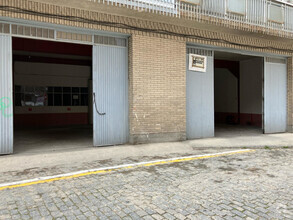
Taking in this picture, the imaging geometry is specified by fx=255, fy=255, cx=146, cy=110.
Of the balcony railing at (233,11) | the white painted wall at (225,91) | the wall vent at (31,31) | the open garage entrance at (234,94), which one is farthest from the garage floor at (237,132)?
the wall vent at (31,31)

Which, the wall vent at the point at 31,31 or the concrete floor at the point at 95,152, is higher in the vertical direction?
the wall vent at the point at 31,31

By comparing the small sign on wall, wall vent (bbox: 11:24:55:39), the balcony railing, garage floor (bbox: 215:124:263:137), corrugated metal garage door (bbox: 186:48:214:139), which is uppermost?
the balcony railing

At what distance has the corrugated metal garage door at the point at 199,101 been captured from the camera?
9.93 m

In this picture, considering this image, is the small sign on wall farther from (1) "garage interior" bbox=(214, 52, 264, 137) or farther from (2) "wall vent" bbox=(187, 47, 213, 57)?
(1) "garage interior" bbox=(214, 52, 264, 137)

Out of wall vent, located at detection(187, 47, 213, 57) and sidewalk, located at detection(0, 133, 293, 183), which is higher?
wall vent, located at detection(187, 47, 213, 57)

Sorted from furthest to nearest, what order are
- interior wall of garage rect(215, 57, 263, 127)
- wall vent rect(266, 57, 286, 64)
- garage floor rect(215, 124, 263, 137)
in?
interior wall of garage rect(215, 57, 263, 127) < wall vent rect(266, 57, 286, 64) < garage floor rect(215, 124, 263, 137)

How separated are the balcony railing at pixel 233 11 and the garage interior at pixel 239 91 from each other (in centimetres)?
378

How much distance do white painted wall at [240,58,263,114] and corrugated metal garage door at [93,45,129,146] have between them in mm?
10061

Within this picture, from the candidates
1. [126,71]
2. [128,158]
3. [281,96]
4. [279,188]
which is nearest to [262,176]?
[279,188]

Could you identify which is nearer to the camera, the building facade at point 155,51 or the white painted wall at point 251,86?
the building facade at point 155,51

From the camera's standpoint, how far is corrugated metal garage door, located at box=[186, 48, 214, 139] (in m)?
9.93

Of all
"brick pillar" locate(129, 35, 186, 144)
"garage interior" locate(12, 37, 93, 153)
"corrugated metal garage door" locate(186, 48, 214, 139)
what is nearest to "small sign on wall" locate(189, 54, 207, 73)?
"corrugated metal garage door" locate(186, 48, 214, 139)

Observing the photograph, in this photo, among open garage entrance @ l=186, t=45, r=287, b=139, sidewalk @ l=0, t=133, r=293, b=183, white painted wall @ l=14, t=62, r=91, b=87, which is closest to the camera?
sidewalk @ l=0, t=133, r=293, b=183

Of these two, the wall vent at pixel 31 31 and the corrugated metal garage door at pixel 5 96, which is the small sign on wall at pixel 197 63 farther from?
the corrugated metal garage door at pixel 5 96
